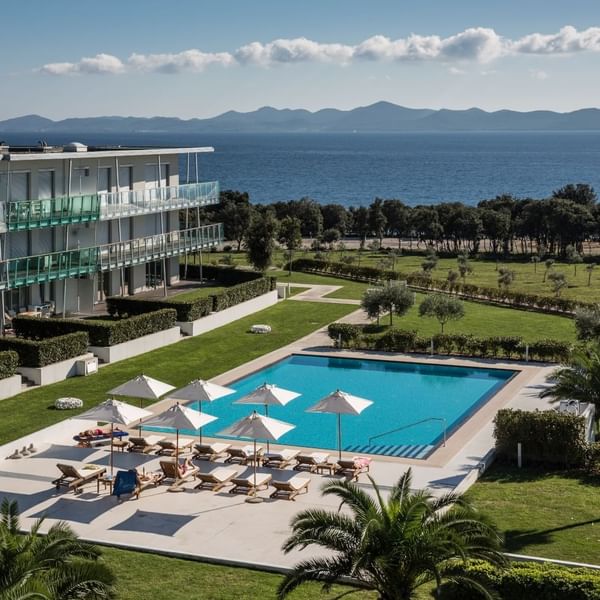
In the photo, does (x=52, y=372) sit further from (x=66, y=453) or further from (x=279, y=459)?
(x=279, y=459)

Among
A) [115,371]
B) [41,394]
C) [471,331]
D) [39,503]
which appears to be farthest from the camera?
[471,331]

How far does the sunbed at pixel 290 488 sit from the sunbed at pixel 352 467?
137 centimetres

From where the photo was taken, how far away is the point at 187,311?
40.9 metres

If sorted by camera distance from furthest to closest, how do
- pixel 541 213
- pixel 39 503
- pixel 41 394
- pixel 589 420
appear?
pixel 541 213, pixel 41 394, pixel 589 420, pixel 39 503

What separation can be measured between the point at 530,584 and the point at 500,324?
28.7 m

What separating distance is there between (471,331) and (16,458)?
73.7ft

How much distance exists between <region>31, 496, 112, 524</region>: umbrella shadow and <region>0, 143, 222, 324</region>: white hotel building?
51.7 feet

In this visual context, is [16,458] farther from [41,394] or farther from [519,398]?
[519,398]

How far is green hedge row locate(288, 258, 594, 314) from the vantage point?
4678 cm

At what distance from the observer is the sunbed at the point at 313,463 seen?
80.1 feet

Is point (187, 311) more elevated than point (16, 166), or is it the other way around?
point (16, 166)

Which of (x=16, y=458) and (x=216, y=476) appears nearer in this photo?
(x=216, y=476)

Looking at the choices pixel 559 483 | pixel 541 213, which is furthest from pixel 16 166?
pixel 541 213

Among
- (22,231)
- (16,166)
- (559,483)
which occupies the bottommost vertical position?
(559,483)
